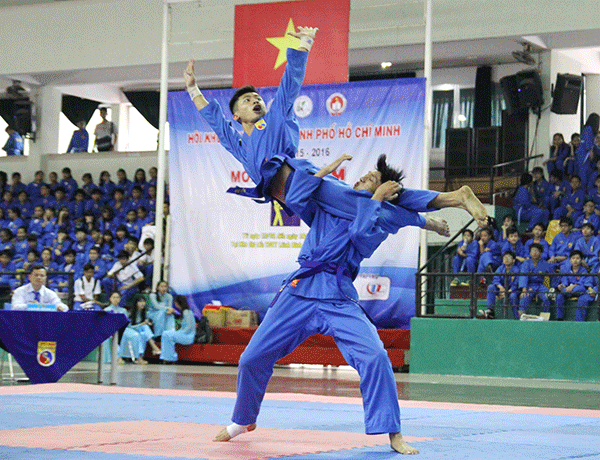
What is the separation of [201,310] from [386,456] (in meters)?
8.13

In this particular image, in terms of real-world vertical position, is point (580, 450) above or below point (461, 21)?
below

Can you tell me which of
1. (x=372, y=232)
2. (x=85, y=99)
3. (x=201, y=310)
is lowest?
(x=201, y=310)

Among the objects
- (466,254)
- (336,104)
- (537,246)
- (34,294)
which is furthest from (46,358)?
(537,246)

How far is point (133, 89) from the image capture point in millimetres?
18047

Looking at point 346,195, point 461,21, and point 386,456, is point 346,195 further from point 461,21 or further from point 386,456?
point 461,21

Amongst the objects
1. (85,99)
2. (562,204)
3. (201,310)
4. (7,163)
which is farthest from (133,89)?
(562,204)

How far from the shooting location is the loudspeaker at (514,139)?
1488cm

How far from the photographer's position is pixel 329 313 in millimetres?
3949

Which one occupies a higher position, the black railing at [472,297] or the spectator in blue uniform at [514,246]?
the spectator in blue uniform at [514,246]

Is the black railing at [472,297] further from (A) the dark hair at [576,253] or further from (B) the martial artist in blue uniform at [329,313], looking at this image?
(B) the martial artist in blue uniform at [329,313]

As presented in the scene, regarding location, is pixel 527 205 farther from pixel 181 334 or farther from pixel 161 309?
pixel 161 309

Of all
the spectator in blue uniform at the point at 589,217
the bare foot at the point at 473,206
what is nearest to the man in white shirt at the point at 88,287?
the spectator in blue uniform at the point at 589,217

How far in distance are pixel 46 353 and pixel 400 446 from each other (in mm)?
4995

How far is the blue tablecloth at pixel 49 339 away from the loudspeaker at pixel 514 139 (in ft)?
29.6
